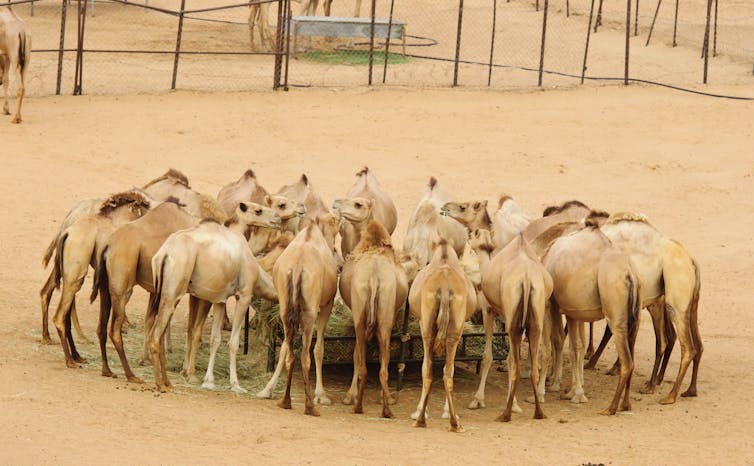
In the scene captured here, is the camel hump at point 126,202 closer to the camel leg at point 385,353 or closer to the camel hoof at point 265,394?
the camel hoof at point 265,394

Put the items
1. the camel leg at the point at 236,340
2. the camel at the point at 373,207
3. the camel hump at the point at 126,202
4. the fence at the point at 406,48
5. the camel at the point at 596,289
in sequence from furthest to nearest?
the fence at the point at 406,48 < the camel at the point at 373,207 < the camel hump at the point at 126,202 < the camel leg at the point at 236,340 < the camel at the point at 596,289

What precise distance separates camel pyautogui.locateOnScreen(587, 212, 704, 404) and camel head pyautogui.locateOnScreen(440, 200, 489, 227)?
162 centimetres

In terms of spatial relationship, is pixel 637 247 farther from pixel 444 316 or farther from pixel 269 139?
pixel 269 139

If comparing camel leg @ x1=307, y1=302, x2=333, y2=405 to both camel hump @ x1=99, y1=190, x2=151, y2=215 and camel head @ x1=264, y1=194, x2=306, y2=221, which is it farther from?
camel hump @ x1=99, y1=190, x2=151, y2=215

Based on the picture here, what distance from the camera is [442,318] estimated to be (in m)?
11.2

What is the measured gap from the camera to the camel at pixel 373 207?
1427 centimetres

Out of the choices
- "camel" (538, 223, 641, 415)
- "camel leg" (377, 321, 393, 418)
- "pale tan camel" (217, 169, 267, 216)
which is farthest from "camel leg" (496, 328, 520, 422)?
"pale tan camel" (217, 169, 267, 216)

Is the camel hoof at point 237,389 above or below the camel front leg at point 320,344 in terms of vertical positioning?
below

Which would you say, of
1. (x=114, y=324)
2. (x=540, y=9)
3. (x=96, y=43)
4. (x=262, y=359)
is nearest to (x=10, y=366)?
(x=114, y=324)

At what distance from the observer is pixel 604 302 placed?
1186 centimetres

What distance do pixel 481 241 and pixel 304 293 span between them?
210 centimetres

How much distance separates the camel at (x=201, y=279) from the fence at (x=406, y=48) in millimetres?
11354

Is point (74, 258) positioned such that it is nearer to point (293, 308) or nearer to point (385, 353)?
point (293, 308)

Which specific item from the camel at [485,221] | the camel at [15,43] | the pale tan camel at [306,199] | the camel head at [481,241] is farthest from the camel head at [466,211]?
the camel at [15,43]
